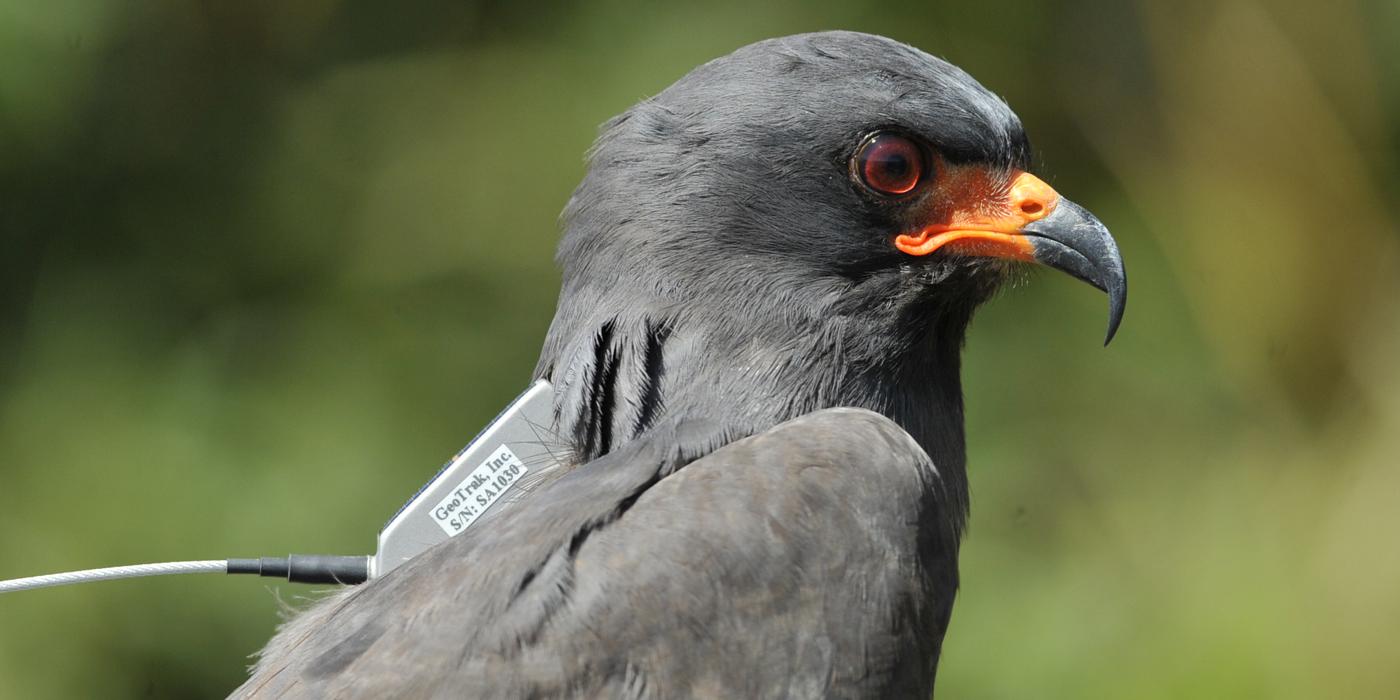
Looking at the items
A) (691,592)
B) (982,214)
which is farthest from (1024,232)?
(691,592)

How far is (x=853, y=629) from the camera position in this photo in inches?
94.4

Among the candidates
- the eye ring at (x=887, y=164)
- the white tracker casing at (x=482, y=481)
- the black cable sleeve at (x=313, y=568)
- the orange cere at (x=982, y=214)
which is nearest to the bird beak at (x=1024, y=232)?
the orange cere at (x=982, y=214)

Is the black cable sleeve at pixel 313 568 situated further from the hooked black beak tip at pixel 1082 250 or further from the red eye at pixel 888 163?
the hooked black beak tip at pixel 1082 250

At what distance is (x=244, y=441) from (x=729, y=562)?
3590 mm

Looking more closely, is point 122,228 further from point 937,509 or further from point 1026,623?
point 937,509

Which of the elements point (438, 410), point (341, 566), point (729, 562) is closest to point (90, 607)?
point (438, 410)

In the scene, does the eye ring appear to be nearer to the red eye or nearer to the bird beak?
the red eye

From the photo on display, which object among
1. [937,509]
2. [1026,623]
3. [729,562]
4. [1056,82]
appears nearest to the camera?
[729,562]

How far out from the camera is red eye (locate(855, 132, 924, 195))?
A: 2910 millimetres

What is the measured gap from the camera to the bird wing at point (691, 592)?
2332mm

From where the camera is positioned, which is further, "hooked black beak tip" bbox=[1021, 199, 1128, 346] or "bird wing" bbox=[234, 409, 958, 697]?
"hooked black beak tip" bbox=[1021, 199, 1128, 346]

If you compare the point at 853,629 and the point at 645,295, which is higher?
the point at 645,295

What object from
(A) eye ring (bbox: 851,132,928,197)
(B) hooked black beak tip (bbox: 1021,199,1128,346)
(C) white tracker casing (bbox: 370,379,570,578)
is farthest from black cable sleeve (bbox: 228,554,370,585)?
(B) hooked black beak tip (bbox: 1021,199,1128,346)

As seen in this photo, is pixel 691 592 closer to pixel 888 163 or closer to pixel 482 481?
pixel 482 481
